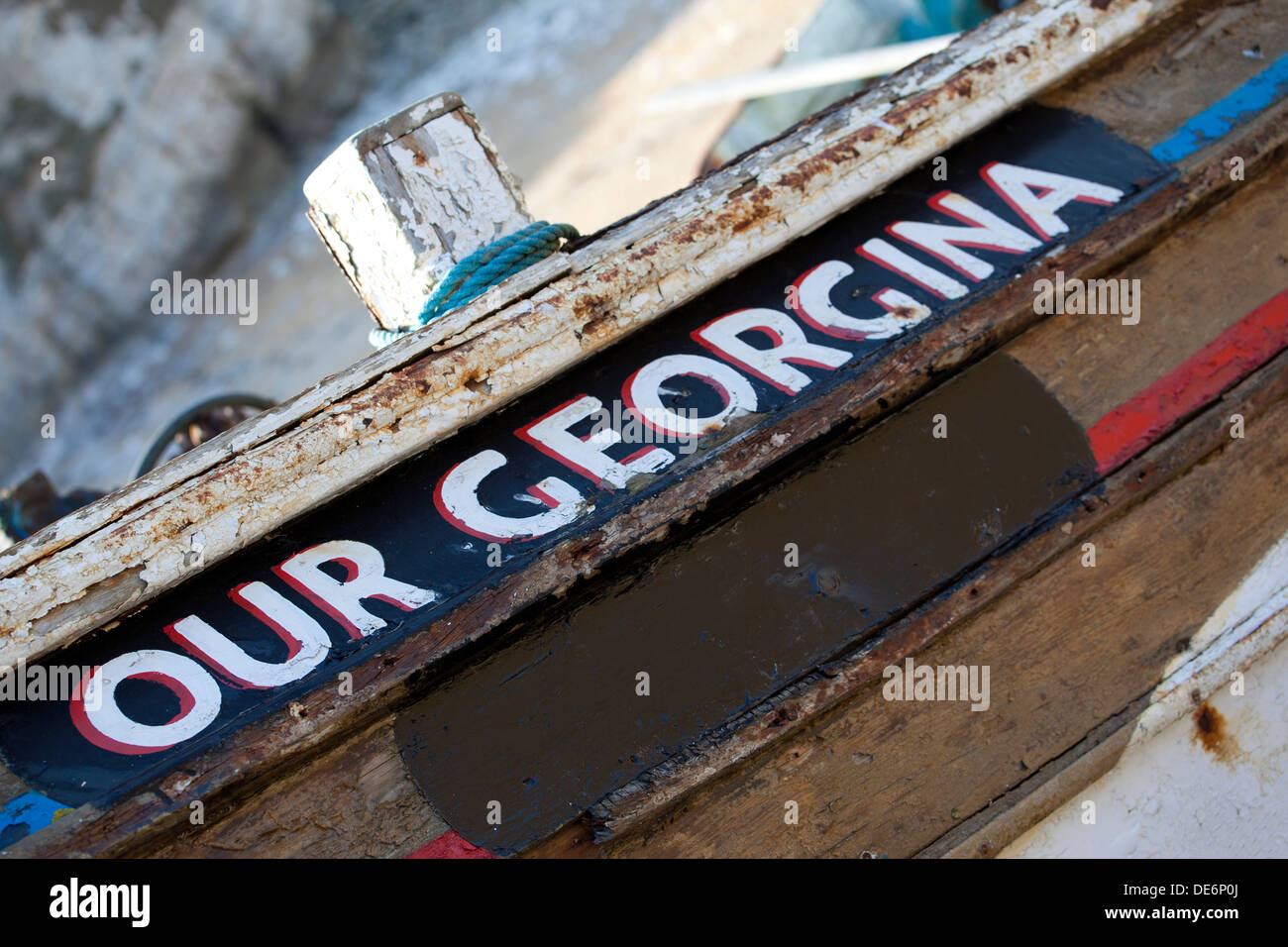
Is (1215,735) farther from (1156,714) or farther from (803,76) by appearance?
(803,76)

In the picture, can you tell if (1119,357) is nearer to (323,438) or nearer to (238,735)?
(323,438)

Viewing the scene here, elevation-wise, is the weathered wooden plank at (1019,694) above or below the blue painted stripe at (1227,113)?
below

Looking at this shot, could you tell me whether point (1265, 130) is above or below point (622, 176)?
below

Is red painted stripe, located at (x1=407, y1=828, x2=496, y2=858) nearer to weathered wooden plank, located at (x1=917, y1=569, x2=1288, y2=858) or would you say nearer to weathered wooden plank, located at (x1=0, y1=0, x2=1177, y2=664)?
weathered wooden plank, located at (x1=0, y1=0, x2=1177, y2=664)

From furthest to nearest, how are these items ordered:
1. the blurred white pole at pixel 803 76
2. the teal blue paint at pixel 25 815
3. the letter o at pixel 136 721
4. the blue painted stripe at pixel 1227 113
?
the blurred white pole at pixel 803 76, the blue painted stripe at pixel 1227 113, the letter o at pixel 136 721, the teal blue paint at pixel 25 815

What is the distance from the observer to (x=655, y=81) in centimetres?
689

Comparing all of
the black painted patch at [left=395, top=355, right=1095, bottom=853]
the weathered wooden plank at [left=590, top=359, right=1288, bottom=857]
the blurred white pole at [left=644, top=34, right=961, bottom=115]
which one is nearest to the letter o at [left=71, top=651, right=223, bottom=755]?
the black painted patch at [left=395, top=355, right=1095, bottom=853]

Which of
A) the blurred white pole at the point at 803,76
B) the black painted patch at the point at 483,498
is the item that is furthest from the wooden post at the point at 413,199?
the blurred white pole at the point at 803,76

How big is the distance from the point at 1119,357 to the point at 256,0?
22.0ft

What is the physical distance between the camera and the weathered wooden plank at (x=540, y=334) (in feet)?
5.35

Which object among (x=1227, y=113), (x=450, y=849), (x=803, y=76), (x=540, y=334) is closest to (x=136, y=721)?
(x=450, y=849)

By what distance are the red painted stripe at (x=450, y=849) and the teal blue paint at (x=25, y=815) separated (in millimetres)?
480

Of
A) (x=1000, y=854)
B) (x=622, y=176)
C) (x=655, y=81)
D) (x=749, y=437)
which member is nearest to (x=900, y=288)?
(x=749, y=437)

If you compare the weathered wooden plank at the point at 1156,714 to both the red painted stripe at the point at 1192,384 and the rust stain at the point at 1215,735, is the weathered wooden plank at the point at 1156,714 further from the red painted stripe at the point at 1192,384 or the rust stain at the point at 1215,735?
the red painted stripe at the point at 1192,384
